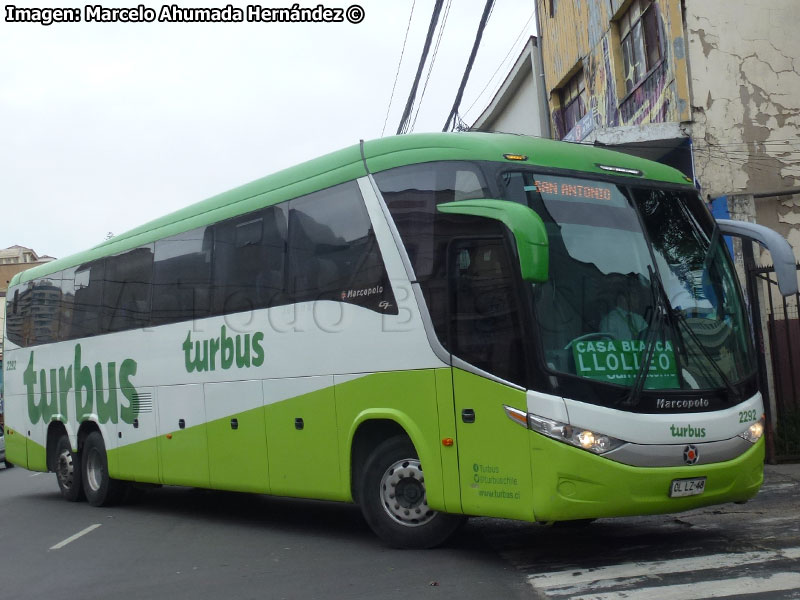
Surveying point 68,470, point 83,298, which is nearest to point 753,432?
point 83,298

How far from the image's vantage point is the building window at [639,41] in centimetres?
1480

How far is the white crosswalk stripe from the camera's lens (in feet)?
19.6

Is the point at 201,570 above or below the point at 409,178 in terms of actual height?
below

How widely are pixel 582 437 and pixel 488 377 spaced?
0.84 m

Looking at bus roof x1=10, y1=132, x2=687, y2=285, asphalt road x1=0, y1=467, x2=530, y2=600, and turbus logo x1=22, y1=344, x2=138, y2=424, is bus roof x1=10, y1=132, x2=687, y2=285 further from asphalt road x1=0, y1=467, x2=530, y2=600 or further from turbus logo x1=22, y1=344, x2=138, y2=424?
asphalt road x1=0, y1=467, x2=530, y2=600

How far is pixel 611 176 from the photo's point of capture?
7.82 meters

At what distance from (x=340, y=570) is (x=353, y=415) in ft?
4.63

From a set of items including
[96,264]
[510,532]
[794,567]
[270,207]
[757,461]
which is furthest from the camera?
[96,264]

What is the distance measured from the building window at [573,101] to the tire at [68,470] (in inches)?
449

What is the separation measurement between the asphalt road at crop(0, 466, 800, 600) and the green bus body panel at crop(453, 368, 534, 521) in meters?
0.51

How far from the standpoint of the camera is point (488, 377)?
7094 millimetres

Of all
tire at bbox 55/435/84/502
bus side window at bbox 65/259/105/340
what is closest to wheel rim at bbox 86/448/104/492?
tire at bbox 55/435/84/502

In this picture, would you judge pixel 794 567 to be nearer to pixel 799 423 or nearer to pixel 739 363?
pixel 739 363

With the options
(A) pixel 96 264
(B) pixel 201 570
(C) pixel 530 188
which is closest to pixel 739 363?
(C) pixel 530 188
